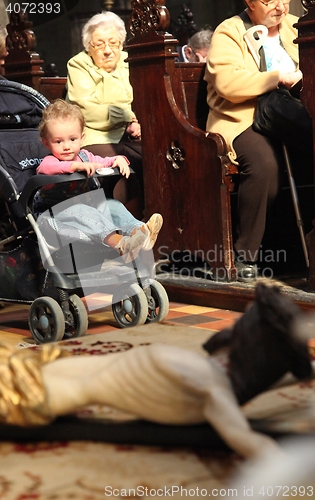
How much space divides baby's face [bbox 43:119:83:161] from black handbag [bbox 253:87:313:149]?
3.53 feet

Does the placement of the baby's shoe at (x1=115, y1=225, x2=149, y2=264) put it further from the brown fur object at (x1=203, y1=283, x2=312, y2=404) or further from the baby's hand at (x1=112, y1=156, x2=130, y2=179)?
the brown fur object at (x1=203, y1=283, x2=312, y2=404)

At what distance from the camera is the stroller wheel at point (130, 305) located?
3881 mm

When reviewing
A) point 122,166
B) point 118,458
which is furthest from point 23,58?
point 118,458

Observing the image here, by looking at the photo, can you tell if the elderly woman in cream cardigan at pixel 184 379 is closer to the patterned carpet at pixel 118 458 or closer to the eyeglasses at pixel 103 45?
the patterned carpet at pixel 118 458

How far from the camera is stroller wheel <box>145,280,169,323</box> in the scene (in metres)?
3.95

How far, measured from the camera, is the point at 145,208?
194 inches

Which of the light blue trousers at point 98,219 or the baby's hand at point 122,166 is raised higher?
the baby's hand at point 122,166

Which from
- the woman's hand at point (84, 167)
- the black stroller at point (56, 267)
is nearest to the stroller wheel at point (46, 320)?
the black stroller at point (56, 267)

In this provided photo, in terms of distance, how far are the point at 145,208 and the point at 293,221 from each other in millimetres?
923

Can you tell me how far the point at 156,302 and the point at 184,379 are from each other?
6.94ft

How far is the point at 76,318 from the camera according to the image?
374cm

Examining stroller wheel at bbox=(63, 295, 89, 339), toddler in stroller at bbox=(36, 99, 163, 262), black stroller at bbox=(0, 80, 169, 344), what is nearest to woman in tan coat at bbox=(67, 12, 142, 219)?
black stroller at bbox=(0, 80, 169, 344)

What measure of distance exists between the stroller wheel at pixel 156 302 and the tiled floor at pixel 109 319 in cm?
7

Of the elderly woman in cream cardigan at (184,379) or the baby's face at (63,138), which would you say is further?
the baby's face at (63,138)
